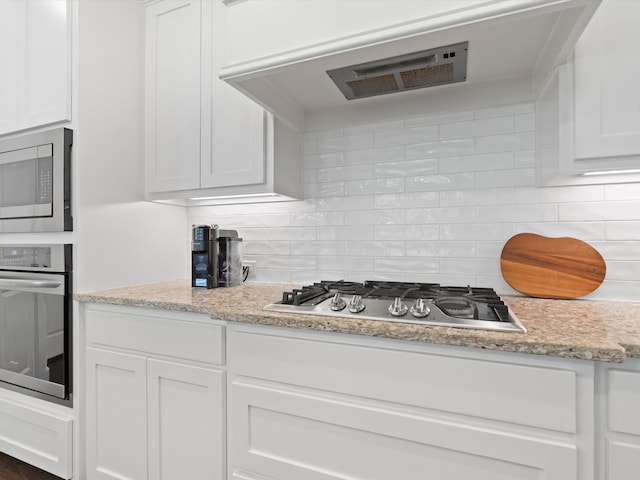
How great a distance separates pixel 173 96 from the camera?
1.77 metres

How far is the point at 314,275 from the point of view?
6.03 feet

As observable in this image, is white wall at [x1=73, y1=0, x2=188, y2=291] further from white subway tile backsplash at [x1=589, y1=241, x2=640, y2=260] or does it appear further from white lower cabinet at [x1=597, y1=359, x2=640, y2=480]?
white subway tile backsplash at [x1=589, y1=241, x2=640, y2=260]

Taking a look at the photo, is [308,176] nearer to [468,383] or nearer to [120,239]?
[120,239]

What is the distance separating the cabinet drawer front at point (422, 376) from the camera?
2.79 ft

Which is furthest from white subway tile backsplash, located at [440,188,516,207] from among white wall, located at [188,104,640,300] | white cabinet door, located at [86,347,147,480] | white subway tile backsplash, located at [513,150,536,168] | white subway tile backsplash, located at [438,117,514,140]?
white cabinet door, located at [86,347,147,480]

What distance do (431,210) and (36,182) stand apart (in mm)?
1888

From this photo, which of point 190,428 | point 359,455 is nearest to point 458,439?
point 359,455

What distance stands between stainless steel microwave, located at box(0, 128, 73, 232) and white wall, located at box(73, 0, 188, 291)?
52 mm

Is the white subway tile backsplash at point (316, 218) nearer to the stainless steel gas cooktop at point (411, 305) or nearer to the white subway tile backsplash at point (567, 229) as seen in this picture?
the stainless steel gas cooktop at point (411, 305)

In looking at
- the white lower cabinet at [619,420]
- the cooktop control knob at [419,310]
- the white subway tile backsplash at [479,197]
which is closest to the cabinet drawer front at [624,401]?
the white lower cabinet at [619,420]

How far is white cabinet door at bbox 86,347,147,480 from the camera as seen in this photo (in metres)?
1.41

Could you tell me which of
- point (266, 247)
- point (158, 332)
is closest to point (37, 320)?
point (158, 332)

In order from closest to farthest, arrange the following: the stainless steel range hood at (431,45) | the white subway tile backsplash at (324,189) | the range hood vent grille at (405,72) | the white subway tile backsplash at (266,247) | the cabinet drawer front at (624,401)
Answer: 1. the cabinet drawer front at (624,401)
2. the stainless steel range hood at (431,45)
3. the range hood vent grille at (405,72)
4. the white subway tile backsplash at (324,189)
5. the white subway tile backsplash at (266,247)

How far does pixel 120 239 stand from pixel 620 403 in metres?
2.01
